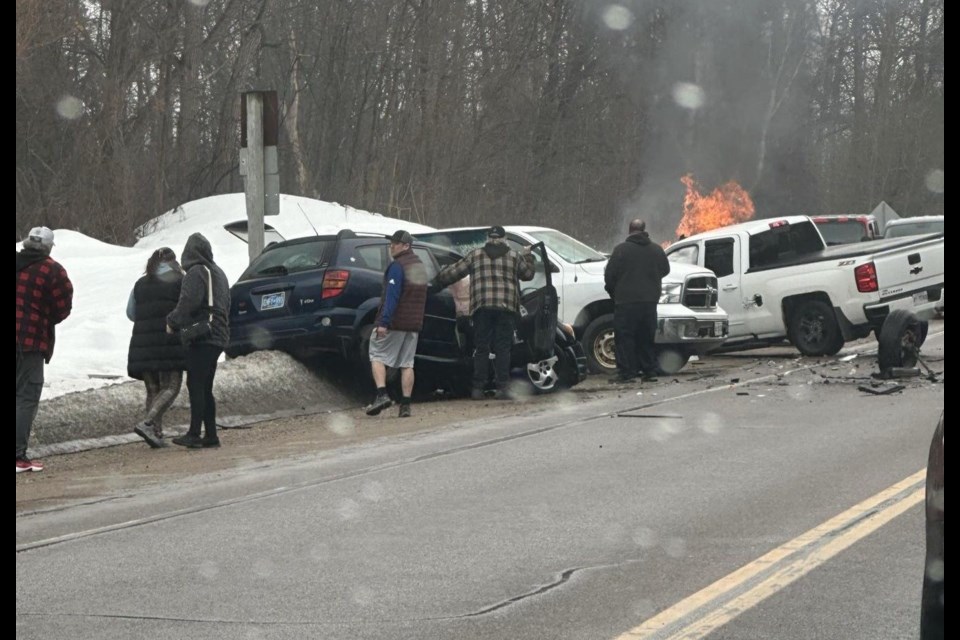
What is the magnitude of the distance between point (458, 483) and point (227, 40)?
28.4m

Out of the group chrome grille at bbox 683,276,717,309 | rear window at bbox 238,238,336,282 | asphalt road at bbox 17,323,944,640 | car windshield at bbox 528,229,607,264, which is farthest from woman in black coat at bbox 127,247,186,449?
chrome grille at bbox 683,276,717,309

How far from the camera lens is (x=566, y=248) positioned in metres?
18.4

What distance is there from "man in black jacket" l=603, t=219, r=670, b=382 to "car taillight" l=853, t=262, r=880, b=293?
2761 mm

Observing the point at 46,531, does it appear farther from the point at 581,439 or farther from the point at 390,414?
the point at 390,414

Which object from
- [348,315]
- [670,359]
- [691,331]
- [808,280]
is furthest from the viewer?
[808,280]

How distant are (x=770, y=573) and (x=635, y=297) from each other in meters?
9.89

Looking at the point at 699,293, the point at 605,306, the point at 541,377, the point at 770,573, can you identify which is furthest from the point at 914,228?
the point at 770,573

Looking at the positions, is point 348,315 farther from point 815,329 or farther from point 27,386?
point 815,329

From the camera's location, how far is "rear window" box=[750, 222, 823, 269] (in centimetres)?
1964

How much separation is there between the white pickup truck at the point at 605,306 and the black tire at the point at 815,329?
1414mm

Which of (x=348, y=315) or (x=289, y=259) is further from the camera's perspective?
(x=289, y=259)

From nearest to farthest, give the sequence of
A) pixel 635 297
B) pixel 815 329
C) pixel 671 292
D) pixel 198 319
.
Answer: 1. pixel 198 319
2. pixel 635 297
3. pixel 671 292
4. pixel 815 329

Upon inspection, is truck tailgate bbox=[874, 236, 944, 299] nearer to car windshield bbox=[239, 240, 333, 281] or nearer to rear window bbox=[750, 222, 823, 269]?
rear window bbox=[750, 222, 823, 269]

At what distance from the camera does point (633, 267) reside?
16.7 metres
